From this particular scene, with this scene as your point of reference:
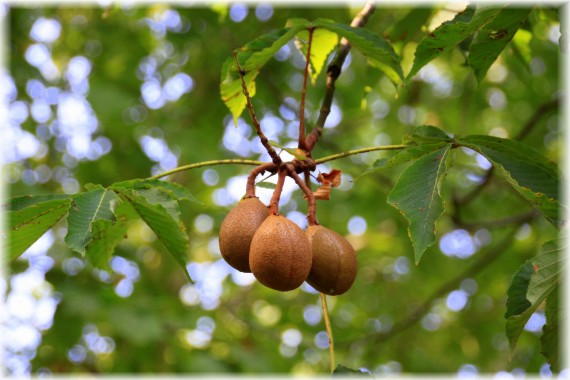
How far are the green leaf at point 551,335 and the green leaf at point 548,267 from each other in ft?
0.20

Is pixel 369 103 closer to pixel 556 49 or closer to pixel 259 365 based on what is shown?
→ pixel 556 49

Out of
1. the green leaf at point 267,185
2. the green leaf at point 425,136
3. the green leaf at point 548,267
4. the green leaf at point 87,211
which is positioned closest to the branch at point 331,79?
the green leaf at point 267,185

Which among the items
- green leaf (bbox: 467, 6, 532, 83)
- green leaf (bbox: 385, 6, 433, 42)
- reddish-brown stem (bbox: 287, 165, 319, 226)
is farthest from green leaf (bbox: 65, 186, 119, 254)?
green leaf (bbox: 385, 6, 433, 42)

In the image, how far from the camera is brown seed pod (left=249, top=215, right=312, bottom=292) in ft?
4.95

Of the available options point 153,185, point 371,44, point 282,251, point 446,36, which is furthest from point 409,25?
point 282,251

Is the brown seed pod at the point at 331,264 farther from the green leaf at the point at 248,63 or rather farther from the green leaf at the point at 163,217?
the green leaf at the point at 248,63

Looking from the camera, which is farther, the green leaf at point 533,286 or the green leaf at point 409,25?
the green leaf at point 409,25

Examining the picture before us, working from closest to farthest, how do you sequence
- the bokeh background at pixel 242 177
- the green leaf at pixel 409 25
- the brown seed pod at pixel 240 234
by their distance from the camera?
the brown seed pod at pixel 240 234 → the green leaf at pixel 409 25 → the bokeh background at pixel 242 177

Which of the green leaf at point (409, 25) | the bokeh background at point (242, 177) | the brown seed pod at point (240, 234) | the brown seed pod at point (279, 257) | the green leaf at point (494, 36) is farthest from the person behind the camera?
the bokeh background at point (242, 177)

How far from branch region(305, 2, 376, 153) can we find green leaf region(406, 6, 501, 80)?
13.6 inches

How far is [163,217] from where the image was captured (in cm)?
181

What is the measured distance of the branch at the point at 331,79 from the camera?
1926 millimetres

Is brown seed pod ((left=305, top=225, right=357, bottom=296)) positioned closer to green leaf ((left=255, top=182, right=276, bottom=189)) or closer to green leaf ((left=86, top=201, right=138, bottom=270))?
green leaf ((left=255, top=182, right=276, bottom=189))

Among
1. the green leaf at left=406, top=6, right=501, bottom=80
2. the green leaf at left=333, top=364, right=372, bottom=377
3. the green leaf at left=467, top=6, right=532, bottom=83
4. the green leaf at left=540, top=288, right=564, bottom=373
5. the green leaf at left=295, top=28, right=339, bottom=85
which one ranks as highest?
the green leaf at left=295, top=28, right=339, bottom=85
